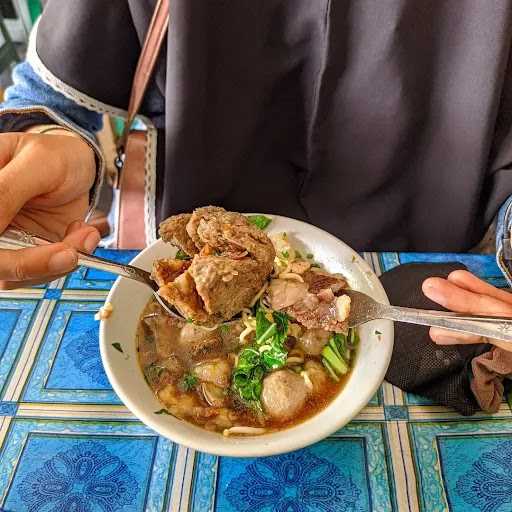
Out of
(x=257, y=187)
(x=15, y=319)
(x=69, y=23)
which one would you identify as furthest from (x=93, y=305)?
(x=69, y=23)

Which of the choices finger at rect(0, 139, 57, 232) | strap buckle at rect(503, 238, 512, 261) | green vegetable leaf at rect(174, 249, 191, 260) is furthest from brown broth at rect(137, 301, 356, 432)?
strap buckle at rect(503, 238, 512, 261)

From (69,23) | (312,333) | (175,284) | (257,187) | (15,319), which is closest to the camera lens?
(175,284)

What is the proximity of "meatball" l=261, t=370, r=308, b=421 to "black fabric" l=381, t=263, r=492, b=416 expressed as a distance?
28 cm

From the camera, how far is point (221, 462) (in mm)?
1074

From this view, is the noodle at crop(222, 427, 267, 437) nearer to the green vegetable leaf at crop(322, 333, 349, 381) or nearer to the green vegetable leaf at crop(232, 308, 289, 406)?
the green vegetable leaf at crop(232, 308, 289, 406)

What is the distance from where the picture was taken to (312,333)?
1113mm

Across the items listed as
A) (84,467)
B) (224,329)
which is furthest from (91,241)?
(84,467)

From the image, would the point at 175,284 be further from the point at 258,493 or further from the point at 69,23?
the point at 69,23

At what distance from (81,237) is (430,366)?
823 millimetres

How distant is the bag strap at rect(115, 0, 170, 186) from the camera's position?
1.20m

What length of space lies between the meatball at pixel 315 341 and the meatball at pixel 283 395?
8cm

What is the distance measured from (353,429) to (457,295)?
384mm

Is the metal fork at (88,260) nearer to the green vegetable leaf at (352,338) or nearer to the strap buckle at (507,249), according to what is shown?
the green vegetable leaf at (352,338)

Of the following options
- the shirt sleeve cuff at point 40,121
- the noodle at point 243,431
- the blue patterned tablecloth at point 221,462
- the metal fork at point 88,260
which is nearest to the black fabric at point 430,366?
the blue patterned tablecloth at point 221,462
